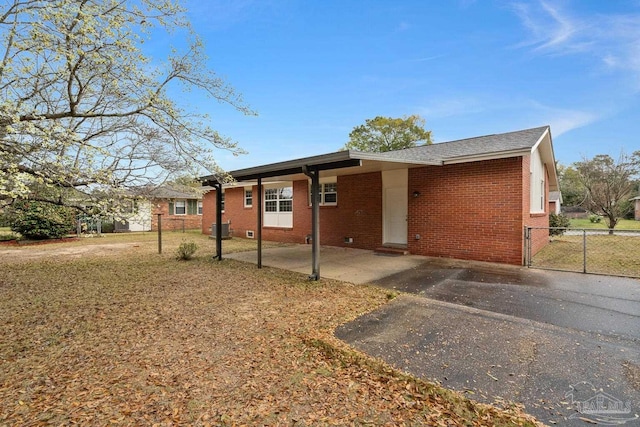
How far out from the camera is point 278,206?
15.0 metres

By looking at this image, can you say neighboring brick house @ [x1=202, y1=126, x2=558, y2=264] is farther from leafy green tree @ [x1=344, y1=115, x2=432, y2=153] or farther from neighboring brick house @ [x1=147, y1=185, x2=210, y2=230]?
leafy green tree @ [x1=344, y1=115, x2=432, y2=153]

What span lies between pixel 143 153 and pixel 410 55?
12.0 metres

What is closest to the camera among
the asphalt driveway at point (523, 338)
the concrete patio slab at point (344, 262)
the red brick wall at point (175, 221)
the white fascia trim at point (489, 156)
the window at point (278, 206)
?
the asphalt driveway at point (523, 338)

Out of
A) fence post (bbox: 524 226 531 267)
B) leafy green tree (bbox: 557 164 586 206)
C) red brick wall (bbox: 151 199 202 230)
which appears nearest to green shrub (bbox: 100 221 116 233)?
red brick wall (bbox: 151 199 202 230)

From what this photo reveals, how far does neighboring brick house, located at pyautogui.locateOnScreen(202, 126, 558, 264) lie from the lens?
25.3 feet

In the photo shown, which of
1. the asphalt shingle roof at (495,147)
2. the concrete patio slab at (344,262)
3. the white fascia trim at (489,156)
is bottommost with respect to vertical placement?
the concrete patio slab at (344,262)

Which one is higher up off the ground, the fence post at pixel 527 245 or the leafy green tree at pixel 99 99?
the leafy green tree at pixel 99 99

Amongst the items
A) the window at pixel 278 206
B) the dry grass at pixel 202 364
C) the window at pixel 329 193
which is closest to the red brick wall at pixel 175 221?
the window at pixel 278 206

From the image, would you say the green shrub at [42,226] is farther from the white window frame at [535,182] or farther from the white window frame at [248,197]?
the white window frame at [535,182]

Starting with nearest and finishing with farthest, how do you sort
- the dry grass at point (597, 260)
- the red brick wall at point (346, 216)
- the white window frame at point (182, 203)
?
1. the dry grass at point (597, 260)
2. the red brick wall at point (346, 216)
3. the white window frame at point (182, 203)

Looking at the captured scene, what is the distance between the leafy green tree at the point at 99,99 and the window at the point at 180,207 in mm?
20193

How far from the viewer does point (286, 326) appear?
4.18 m

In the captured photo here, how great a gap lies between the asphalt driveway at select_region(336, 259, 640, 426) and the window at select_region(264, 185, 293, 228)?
9041 millimetres

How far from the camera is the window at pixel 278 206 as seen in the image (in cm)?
1447
